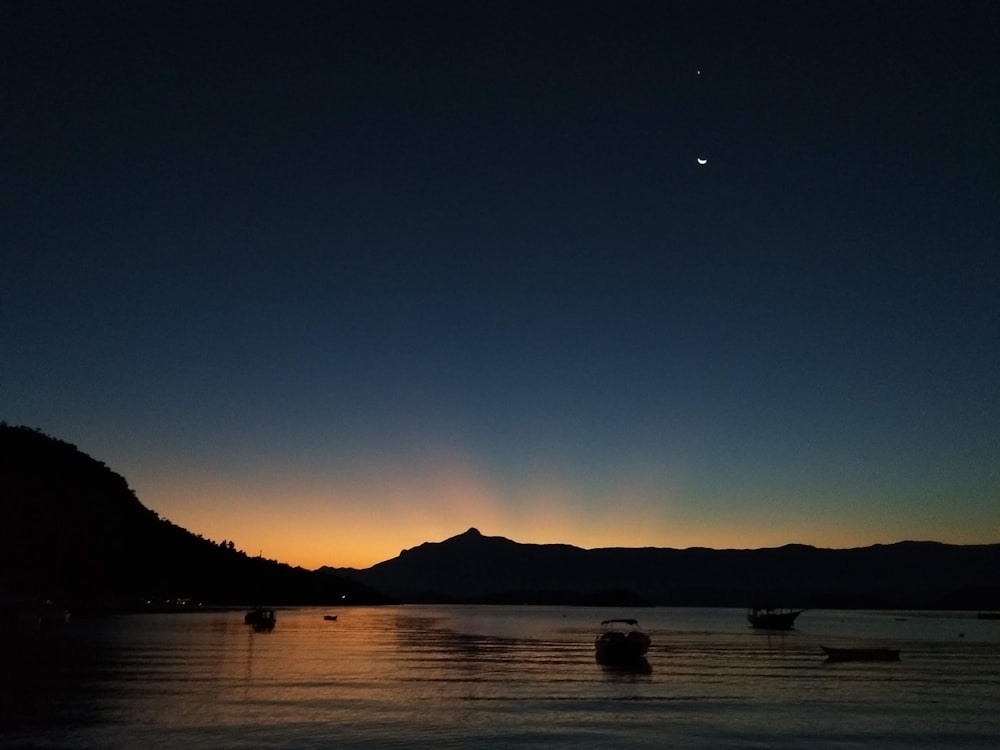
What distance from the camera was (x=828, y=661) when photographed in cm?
8381

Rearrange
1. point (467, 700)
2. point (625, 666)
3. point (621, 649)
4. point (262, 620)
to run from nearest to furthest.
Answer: point (467, 700) < point (625, 666) < point (621, 649) < point (262, 620)

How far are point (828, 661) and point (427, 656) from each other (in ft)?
129

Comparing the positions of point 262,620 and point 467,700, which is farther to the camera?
point 262,620

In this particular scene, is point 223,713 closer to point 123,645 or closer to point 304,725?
point 304,725

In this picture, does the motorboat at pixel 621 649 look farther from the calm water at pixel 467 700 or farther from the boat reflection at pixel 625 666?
the calm water at pixel 467 700

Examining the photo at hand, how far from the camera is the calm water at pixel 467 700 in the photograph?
35.9 meters

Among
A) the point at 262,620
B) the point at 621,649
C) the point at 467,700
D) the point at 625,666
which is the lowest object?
the point at 625,666

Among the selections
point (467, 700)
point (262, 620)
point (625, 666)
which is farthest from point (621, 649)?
point (262, 620)

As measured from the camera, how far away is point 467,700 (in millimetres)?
47688

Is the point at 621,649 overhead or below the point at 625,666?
overhead

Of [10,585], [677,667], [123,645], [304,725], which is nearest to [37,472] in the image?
[10,585]

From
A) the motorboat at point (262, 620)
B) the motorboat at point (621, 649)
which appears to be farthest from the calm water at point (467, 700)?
the motorboat at point (262, 620)

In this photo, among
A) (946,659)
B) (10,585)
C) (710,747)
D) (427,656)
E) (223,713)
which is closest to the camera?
(710,747)

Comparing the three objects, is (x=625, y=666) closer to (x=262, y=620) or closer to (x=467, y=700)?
(x=467, y=700)
